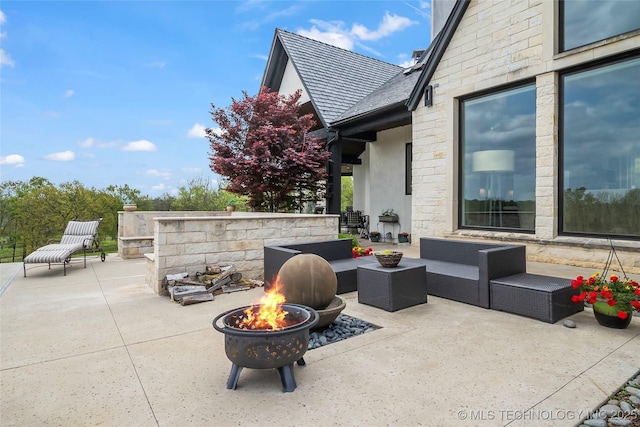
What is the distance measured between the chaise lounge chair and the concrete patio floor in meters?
2.76

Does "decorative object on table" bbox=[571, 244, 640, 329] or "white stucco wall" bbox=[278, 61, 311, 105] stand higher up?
"white stucco wall" bbox=[278, 61, 311, 105]

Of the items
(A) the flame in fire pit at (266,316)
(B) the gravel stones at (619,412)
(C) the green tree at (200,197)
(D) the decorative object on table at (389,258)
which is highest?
(C) the green tree at (200,197)

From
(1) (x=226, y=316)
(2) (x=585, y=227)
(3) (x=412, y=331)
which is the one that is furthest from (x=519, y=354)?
(2) (x=585, y=227)

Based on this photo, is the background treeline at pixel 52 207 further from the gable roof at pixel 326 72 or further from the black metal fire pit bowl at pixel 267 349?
the black metal fire pit bowl at pixel 267 349

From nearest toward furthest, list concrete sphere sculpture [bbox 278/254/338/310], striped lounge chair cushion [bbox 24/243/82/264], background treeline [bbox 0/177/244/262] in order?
1. concrete sphere sculpture [bbox 278/254/338/310]
2. striped lounge chair cushion [bbox 24/243/82/264]
3. background treeline [bbox 0/177/244/262]

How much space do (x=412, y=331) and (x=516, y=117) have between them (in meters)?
4.90

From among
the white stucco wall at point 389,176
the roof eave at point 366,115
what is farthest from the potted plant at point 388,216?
the roof eave at point 366,115

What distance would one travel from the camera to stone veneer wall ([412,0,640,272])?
535cm

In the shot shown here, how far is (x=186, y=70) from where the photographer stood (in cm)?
1723

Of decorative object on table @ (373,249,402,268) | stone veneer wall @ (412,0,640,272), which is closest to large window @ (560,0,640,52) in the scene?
stone veneer wall @ (412,0,640,272)

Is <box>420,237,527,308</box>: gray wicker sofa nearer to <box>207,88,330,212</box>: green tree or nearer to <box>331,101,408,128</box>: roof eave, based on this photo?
<box>331,101,408,128</box>: roof eave

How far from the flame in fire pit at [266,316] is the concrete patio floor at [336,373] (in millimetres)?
396

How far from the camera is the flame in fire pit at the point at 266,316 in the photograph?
242cm

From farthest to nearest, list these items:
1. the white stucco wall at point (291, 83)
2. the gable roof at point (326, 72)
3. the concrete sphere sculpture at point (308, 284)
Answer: the white stucco wall at point (291, 83) → the gable roof at point (326, 72) → the concrete sphere sculpture at point (308, 284)
